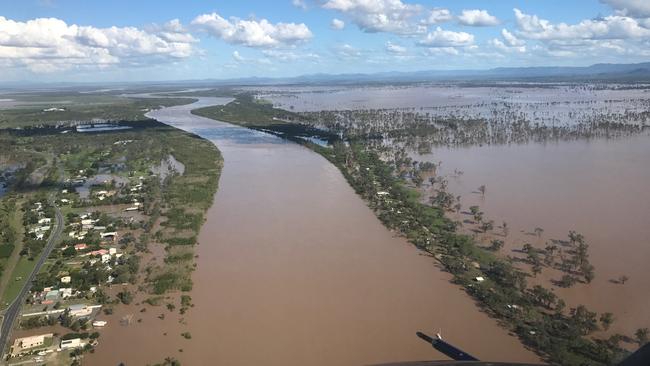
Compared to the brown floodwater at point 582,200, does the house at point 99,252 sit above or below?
below

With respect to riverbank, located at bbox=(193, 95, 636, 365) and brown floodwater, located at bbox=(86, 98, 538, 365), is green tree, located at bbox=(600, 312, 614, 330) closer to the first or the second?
riverbank, located at bbox=(193, 95, 636, 365)

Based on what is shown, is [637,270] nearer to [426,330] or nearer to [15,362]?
[426,330]

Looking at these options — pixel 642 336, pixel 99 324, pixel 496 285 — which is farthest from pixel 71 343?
pixel 642 336

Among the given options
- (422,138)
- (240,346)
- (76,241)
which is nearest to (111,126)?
(422,138)

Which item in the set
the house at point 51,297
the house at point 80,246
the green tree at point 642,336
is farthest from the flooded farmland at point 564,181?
the house at point 80,246

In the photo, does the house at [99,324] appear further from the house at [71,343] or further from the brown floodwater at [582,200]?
the brown floodwater at [582,200]
